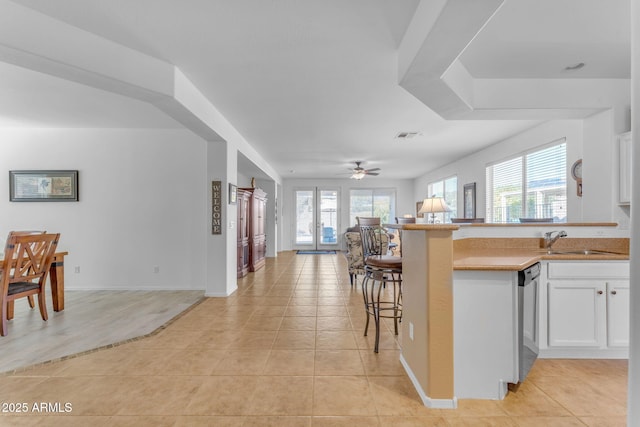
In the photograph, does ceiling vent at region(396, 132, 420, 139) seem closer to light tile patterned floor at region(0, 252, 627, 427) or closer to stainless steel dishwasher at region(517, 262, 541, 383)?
light tile patterned floor at region(0, 252, 627, 427)

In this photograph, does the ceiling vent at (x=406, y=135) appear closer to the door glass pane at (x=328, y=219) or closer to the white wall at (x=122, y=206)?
the white wall at (x=122, y=206)

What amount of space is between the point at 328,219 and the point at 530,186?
6.79m

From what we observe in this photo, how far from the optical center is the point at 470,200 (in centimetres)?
712

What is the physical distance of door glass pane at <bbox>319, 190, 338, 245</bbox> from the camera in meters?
11.1

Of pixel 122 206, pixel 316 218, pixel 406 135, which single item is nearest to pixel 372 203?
pixel 316 218

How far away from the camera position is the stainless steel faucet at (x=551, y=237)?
290 cm

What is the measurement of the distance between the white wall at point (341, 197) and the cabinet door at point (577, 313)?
337 inches

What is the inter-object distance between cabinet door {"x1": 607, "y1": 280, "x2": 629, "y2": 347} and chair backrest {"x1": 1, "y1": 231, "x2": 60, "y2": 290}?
18.0ft

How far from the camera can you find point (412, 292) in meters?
2.26

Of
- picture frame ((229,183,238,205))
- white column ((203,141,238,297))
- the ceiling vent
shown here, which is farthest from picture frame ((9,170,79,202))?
the ceiling vent

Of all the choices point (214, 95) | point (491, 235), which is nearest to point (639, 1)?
point (491, 235)

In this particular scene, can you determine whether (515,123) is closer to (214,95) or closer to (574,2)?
(574,2)

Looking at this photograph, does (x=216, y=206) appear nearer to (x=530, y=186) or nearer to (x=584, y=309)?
(x=584, y=309)

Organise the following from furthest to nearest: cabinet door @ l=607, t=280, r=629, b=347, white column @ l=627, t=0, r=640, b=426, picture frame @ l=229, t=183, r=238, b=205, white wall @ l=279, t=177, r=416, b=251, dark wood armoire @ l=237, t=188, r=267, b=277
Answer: white wall @ l=279, t=177, r=416, b=251, dark wood armoire @ l=237, t=188, r=267, b=277, picture frame @ l=229, t=183, r=238, b=205, cabinet door @ l=607, t=280, r=629, b=347, white column @ l=627, t=0, r=640, b=426
